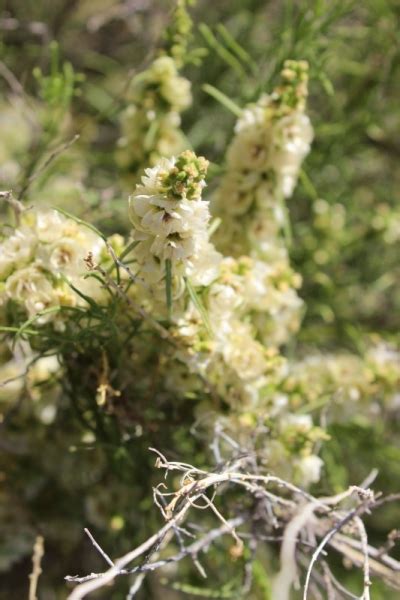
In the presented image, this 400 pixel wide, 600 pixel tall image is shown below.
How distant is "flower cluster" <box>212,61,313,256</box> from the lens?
1106 millimetres

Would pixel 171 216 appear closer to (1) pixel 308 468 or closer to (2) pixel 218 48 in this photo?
(1) pixel 308 468

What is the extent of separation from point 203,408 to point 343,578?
80 cm

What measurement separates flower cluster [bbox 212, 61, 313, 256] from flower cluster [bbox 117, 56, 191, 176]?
0.35 ft

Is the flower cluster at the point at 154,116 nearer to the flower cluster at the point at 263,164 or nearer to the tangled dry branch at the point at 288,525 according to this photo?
the flower cluster at the point at 263,164

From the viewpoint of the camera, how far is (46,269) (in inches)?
36.5

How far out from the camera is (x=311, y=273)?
1.54 metres

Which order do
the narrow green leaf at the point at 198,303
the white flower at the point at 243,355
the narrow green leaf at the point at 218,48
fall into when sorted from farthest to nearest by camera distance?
the narrow green leaf at the point at 218,48
the white flower at the point at 243,355
the narrow green leaf at the point at 198,303

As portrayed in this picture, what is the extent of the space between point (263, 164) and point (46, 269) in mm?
392

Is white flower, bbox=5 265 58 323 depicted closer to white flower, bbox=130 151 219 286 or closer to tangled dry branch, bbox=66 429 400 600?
white flower, bbox=130 151 219 286

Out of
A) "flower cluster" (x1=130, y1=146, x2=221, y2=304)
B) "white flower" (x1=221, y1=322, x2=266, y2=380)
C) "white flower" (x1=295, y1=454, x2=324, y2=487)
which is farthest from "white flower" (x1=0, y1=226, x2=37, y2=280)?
"white flower" (x1=295, y1=454, x2=324, y2=487)

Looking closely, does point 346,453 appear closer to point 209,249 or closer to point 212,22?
point 209,249

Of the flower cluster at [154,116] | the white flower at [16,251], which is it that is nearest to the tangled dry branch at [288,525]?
the white flower at [16,251]

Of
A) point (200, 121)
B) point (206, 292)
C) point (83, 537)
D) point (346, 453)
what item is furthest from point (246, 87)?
point (83, 537)

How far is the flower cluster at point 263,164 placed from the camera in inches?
43.6
